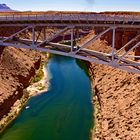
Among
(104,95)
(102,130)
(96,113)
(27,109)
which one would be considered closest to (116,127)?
(102,130)

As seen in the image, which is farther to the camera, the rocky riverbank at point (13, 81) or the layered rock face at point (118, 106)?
the rocky riverbank at point (13, 81)

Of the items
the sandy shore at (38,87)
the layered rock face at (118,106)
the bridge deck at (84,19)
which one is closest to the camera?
the bridge deck at (84,19)

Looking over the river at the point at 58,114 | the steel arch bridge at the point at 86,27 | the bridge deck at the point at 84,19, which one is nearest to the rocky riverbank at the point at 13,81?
the river at the point at 58,114

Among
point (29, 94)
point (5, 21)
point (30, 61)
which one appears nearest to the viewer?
point (5, 21)

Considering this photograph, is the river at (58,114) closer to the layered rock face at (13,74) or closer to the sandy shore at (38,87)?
the sandy shore at (38,87)

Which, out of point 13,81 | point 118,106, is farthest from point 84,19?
point 13,81

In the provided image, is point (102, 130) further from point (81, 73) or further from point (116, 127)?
point (81, 73)

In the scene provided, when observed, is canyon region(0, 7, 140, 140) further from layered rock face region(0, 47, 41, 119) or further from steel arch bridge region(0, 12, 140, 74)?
steel arch bridge region(0, 12, 140, 74)

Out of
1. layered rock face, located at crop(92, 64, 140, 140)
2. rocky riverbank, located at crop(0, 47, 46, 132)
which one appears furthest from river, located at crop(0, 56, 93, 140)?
layered rock face, located at crop(92, 64, 140, 140)
